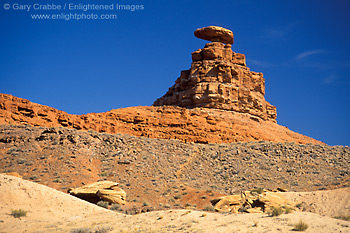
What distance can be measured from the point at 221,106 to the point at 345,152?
67.4 feet

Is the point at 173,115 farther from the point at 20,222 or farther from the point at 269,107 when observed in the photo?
the point at 20,222

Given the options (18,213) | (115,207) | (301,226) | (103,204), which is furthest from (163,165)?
(301,226)

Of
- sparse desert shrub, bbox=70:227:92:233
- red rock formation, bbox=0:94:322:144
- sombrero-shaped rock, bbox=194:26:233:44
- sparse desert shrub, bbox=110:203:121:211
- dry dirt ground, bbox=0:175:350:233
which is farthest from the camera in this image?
sombrero-shaped rock, bbox=194:26:233:44

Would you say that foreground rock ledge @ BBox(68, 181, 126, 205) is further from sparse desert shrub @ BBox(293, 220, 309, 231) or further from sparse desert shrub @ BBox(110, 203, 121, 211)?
sparse desert shrub @ BBox(293, 220, 309, 231)

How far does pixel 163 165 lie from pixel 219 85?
2561cm

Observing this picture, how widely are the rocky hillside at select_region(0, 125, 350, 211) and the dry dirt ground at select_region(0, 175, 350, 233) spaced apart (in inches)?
269

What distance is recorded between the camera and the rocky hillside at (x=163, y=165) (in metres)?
25.1

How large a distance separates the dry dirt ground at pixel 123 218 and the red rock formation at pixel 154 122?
68.8ft

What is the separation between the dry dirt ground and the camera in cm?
1152

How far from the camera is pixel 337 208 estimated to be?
17719mm

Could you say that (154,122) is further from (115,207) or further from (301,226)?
(301,226)

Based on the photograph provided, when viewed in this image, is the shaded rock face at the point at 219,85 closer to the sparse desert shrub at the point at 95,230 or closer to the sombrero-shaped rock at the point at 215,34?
the sombrero-shaped rock at the point at 215,34

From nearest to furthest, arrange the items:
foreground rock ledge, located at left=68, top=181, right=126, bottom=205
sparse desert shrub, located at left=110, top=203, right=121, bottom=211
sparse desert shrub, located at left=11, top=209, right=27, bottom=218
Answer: sparse desert shrub, located at left=11, top=209, right=27, bottom=218, sparse desert shrub, located at left=110, top=203, right=121, bottom=211, foreground rock ledge, located at left=68, top=181, right=126, bottom=205

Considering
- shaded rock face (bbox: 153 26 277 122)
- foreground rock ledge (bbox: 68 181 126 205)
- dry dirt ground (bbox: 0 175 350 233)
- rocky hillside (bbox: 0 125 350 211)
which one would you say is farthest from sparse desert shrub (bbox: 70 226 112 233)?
shaded rock face (bbox: 153 26 277 122)
